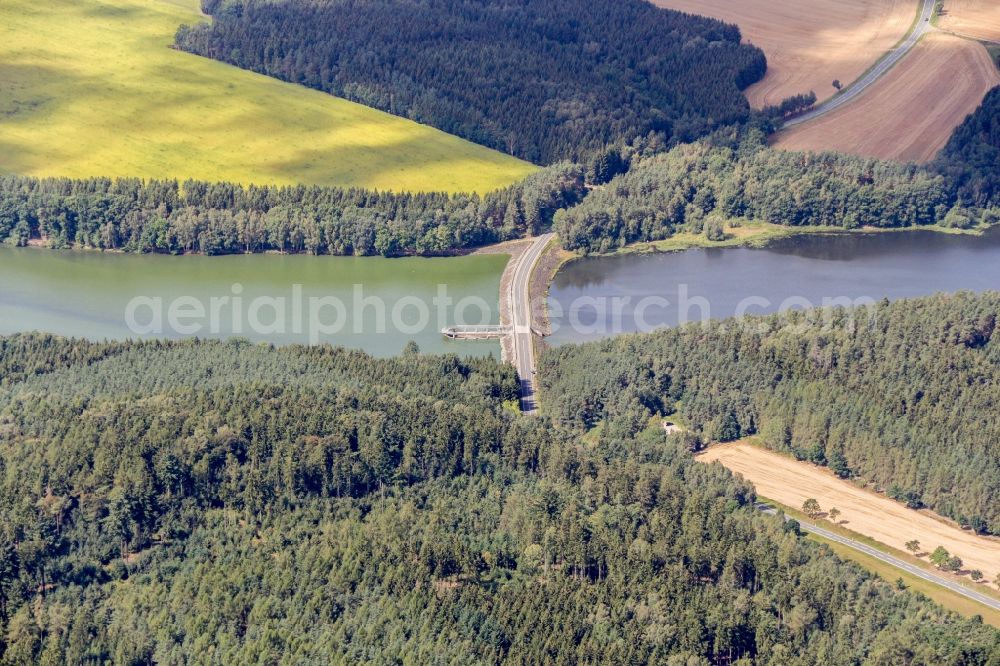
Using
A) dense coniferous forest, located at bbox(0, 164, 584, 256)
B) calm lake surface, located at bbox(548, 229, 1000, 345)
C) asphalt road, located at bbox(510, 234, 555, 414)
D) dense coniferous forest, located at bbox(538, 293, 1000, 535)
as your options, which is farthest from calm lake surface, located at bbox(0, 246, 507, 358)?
dense coniferous forest, located at bbox(538, 293, 1000, 535)

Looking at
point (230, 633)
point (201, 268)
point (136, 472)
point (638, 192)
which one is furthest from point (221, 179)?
point (230, 633)

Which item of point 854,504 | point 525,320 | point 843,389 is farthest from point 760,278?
point 854,504

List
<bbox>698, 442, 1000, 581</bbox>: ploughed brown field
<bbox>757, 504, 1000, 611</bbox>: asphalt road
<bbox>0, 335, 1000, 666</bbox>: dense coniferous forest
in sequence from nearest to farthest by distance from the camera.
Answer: <bbox>0, 335, 1000, 666</bbox>: dense coniferous forest, <bbox>757, 504, 1000, 611</bbox>: asphalt road, <bbox>698, 442, 1000, 581</bbox>: ploughed brown field

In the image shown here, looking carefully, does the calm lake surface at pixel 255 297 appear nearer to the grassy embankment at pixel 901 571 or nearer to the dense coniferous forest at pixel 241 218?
the dense coniferous forest at pixel 241 218

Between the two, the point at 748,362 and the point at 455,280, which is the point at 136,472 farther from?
the point at 455,280

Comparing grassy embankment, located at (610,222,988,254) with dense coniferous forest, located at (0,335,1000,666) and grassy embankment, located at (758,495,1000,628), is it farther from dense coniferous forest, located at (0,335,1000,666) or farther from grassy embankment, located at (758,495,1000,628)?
grassy embankment, located at (758,495,1000,628)

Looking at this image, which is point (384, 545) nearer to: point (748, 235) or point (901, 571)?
point (901, 571)
